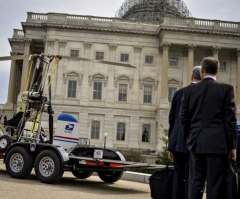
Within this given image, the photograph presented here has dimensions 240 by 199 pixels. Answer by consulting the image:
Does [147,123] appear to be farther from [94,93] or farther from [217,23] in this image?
[217,23]

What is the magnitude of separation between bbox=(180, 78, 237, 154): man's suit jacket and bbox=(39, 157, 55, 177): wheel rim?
19.0 feet

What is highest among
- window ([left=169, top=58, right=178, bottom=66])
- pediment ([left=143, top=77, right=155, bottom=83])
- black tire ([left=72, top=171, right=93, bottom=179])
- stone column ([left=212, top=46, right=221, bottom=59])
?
stone column ([left=212, top=46, right=221, bottom=59])

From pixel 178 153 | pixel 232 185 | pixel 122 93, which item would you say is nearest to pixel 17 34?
pixel 122 93

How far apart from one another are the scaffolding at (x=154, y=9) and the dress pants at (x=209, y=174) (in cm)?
5381

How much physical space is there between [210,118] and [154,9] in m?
56.1

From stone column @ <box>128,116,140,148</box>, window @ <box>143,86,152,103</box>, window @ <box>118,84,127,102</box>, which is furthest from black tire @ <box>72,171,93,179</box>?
window @ <box>143,86,152,103</box>

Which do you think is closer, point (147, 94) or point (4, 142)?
point (4, 142)

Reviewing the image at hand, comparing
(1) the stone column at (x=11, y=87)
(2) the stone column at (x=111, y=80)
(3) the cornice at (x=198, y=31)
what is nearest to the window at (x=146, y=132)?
(2) the stone column at (x=111, y=80)

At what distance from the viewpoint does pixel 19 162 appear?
10.6 meters

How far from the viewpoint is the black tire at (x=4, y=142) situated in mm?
11484

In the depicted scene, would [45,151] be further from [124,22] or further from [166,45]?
[124,22]

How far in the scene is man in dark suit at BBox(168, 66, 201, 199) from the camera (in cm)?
579

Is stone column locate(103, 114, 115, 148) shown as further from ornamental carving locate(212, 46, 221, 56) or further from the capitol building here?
ornamental carving locate(212, 46, 221, 56)

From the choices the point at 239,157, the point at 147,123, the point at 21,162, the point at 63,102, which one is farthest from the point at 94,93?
the point at 239,157
